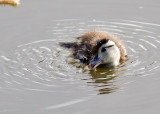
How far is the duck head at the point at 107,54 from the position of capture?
691 centimetres

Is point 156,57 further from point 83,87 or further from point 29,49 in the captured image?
point 29,49

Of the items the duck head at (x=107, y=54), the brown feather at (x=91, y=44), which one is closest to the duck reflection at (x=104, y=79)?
the duck head at (x=107, y=54)

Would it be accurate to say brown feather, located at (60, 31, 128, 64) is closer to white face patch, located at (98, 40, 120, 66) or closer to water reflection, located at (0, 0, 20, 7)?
white face patch, located at (98, 40, 120, 66)

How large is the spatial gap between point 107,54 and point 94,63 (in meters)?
0.26

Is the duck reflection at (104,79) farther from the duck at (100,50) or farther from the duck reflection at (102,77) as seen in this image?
the duck at (100,50)

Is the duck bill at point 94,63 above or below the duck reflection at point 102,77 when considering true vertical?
above

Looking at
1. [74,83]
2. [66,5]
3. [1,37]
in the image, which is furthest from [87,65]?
[66,5]

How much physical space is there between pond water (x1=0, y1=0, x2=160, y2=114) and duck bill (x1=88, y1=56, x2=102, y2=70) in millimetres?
92

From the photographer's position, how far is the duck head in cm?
691

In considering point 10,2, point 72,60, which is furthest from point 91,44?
point 10,2

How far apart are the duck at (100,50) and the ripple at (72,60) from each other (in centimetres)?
13

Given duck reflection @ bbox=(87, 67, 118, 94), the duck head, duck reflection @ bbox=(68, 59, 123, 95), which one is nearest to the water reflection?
duck reflection @ bbox=(68, 59, 123, 95)

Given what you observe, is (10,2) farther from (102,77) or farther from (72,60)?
(102,77)

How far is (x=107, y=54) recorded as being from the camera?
6.97 metres
